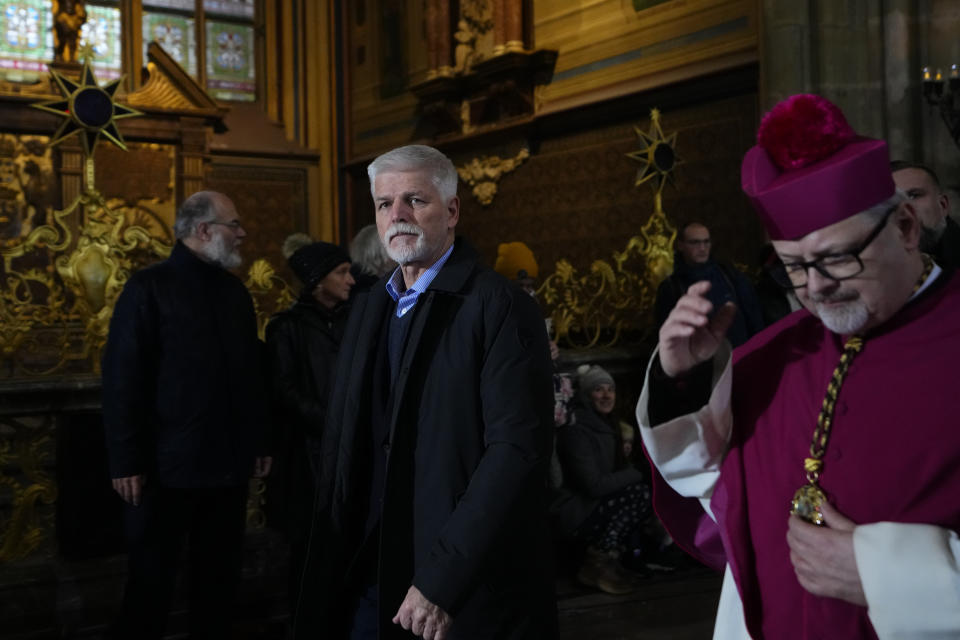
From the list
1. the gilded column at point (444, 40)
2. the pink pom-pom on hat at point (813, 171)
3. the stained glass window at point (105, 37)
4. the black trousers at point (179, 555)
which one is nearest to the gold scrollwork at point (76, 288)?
the black trousers at point (179, 555)

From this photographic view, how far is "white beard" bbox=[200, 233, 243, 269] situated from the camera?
13.2ft

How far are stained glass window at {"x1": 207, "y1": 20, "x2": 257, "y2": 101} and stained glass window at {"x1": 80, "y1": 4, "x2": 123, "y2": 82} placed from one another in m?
1.15

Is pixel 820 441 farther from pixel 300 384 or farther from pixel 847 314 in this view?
pixel 300 384

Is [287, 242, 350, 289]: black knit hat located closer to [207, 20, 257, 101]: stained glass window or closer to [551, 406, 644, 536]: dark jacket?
[551, 406, 644, 536]: dark jacket

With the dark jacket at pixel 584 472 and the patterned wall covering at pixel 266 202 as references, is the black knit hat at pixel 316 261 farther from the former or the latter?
the patterned wall covering at pixel 266 202

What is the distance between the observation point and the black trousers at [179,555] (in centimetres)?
382

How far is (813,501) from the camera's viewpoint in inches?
65.8

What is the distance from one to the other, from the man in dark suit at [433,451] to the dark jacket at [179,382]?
126 centimetres

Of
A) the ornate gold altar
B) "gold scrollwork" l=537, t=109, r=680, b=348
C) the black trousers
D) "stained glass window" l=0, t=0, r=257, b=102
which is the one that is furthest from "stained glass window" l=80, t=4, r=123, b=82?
the black trousers

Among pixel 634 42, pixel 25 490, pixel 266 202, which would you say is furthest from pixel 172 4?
pixel 25 490

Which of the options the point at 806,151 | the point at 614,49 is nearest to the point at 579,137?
the point at 614,49

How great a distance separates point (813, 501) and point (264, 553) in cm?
392

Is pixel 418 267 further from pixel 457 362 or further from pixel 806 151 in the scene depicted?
pixel 806 151

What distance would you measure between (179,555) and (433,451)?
1861 mm
